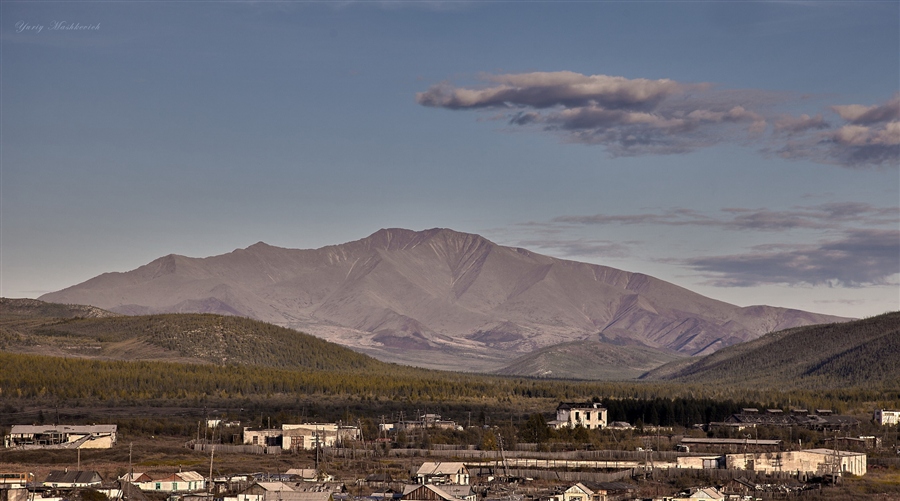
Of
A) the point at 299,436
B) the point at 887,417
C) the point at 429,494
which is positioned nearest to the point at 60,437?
the point at 299,436

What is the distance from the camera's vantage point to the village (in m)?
86.9

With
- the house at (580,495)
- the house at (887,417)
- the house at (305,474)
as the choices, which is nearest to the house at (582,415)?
the house at (887,417)

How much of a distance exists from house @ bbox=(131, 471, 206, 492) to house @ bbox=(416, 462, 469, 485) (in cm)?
1413

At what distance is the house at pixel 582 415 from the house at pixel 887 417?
28574 millimetres

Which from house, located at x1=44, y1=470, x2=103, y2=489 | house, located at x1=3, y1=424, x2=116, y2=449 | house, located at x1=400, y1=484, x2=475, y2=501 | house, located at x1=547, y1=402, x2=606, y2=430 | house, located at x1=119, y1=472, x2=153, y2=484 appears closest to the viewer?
house, located at x1=400, y1=484, x2=475, y2=501

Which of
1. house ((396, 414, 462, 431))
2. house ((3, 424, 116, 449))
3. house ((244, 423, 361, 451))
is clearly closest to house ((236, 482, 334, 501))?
house ((244, 423, 361, 451))

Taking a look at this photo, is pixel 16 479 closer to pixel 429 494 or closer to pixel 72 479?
pixel 72 479

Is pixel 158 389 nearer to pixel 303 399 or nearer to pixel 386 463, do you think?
pixel 303 399

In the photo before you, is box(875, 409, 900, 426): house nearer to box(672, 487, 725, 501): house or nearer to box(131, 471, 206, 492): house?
box(672, 487, 725, 501): house

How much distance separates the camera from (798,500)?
89.8 metres

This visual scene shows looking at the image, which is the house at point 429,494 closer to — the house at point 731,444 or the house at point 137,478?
the house at point 137,478

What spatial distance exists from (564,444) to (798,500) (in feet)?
118

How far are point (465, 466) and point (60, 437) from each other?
4014cm

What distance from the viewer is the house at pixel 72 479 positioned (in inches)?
3543
